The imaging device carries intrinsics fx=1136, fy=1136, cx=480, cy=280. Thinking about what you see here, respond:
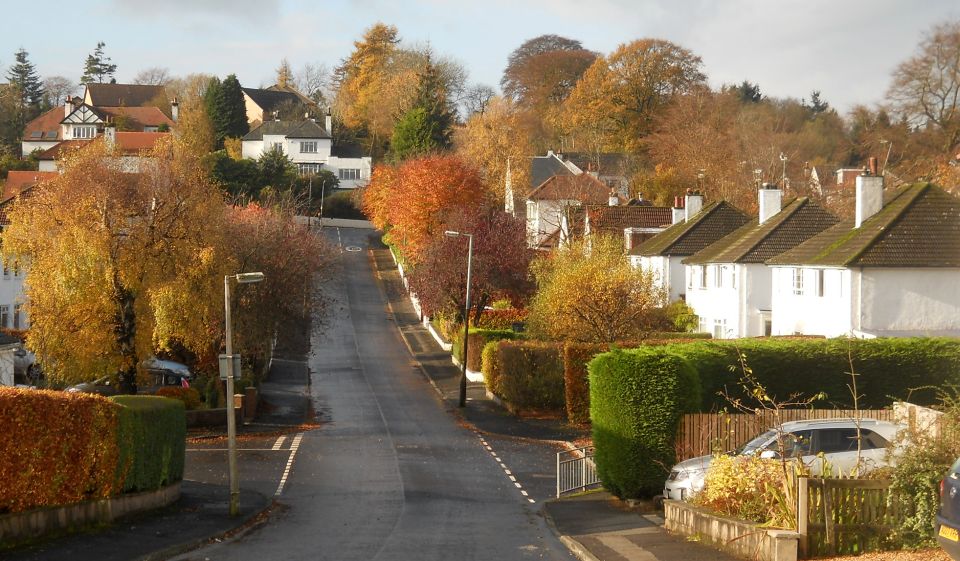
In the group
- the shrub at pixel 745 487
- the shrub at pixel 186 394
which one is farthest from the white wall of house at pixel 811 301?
the shrub at pixel 186 394

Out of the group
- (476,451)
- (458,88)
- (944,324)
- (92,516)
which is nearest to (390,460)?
(476,451)

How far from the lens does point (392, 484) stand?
3225 centimetres

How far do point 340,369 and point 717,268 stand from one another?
2279 cm

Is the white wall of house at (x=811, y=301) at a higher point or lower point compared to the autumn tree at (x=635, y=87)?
lower

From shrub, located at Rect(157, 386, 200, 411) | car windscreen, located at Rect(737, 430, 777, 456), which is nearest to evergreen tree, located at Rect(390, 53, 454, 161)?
shrub, located at Rect(157, 386, 200, 411)

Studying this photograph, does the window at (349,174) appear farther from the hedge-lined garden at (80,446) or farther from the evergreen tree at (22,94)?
the hedge-lined garden at (80,446)

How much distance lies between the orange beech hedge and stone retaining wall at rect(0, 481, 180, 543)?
0.56 ft

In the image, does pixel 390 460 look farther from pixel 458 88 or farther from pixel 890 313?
pixel 458 88

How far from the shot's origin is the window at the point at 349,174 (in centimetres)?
13012

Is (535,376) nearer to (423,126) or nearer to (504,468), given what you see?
(504,468)

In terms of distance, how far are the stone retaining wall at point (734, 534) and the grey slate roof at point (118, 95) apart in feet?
471

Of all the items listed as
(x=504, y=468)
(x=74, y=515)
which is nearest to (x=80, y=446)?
(x=74, y=515)

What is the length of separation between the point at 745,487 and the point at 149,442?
45.7 feet

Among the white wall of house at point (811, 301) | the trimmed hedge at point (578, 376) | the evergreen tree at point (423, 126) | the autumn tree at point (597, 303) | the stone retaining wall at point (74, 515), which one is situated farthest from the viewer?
the evergreen tree at point (423, 126)
